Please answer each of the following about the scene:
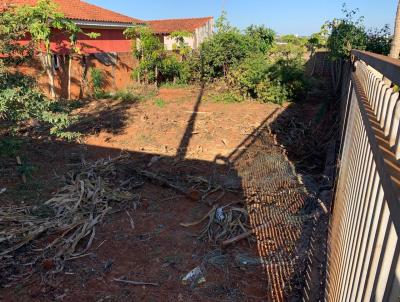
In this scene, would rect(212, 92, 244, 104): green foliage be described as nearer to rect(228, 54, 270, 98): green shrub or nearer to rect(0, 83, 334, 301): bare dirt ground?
rect(228, 54, 270, 98): green shrub

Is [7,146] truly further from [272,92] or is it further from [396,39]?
[396,39]

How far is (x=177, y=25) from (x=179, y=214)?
27371 millimetres

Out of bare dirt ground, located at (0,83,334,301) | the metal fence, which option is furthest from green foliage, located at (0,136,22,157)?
the metal fence

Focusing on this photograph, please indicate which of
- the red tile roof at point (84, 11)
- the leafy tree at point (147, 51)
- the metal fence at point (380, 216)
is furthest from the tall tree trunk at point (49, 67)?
the metal fence at point (380, 216)

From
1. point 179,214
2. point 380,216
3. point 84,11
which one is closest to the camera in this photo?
point 380,216

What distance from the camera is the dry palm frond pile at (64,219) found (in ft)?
14.8

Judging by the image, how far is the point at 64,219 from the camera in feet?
16.9

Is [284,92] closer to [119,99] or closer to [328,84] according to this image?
[328,84]

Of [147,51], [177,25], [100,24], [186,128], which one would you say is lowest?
[186,128]

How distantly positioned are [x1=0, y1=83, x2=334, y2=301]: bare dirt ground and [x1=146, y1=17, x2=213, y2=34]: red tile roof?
1946cm

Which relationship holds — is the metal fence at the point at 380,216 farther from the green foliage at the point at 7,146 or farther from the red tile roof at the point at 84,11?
the red tile roof at the point at 84,11

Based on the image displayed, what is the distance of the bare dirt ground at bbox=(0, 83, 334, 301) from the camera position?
3883 millimetres

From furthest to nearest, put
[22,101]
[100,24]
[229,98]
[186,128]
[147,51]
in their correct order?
[147,51], [100,24], [229,98], [186,128], [22,101]

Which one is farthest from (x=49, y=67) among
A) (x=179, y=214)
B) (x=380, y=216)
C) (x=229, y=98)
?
(x=380, y=216)
